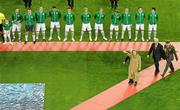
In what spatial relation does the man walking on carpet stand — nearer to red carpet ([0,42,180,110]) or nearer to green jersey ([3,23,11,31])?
red carpet ([0,42,180,110])

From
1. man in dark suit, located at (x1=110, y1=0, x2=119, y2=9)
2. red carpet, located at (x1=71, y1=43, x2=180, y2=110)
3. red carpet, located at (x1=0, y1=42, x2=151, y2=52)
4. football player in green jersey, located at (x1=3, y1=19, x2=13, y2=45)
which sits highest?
man in dark suit, located at (x1=110, y1=0, x2=119, y2=9)

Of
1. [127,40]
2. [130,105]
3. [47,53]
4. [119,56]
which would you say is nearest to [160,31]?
[127,40]

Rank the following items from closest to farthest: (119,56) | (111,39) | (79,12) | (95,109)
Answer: (95,109) → (119,56) → (111,39) → (79,12)

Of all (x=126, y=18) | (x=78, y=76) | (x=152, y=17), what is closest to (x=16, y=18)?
(x=78, y=76)

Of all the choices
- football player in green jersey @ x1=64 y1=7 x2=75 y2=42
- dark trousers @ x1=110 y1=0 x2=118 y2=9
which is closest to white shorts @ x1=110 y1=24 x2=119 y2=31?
football player in green jersey @ x1=64 y1=7 x2=75 y2=42

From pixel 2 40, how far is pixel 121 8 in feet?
28.2

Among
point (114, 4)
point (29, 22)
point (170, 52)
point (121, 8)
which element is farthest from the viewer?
point (121, 8)

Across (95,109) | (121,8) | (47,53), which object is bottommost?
(95,109)

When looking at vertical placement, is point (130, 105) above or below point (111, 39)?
below

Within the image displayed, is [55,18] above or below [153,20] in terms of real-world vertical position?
above

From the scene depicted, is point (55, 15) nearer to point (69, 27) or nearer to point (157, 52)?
point (69, 27)

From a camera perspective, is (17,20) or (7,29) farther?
(17,20)

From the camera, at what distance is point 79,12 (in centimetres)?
3519

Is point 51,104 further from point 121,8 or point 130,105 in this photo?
point 121,8
